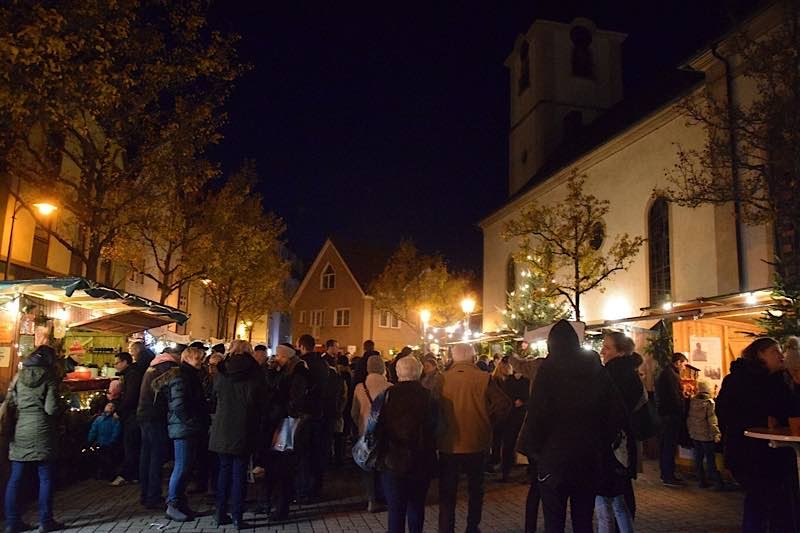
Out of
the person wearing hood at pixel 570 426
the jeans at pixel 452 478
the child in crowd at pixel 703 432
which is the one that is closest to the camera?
the person wearing hood at pixel 570 426

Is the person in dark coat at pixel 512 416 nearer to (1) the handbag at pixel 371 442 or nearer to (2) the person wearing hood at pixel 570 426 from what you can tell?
(1) the handbag at pixel 371 442

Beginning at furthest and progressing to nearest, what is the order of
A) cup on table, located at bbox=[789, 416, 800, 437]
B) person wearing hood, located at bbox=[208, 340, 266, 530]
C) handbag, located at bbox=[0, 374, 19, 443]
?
person wearing hood, located at bbox=[208, 340, 266, 530], handbag, located at bbox=[0, 374, 19, 443], cup on table, located at bbox=[789, 416, 800, 437]

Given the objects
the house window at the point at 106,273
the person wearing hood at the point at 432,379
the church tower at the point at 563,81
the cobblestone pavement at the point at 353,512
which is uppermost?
the church tower at the point at 563,81

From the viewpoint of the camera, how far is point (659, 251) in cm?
2158

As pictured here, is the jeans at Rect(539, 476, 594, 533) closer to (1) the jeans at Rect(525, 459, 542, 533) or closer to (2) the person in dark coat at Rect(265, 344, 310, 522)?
(1) the jeans at Rect(525, 459, 542, 533)

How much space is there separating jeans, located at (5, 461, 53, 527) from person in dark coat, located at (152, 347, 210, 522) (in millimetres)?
1239

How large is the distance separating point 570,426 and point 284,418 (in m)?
4.03

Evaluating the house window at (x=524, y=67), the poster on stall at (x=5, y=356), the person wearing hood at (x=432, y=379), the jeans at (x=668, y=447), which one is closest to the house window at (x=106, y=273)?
the poster on stall at (x=5, y=356)

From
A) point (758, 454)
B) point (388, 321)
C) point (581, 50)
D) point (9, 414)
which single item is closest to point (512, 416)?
point (758, 454)

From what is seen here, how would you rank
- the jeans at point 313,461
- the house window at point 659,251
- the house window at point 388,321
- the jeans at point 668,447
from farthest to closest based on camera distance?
the house window at point 388,321 → the house window at point 659,251 → the jeans at point 668,447 → the jeans at point 313,461

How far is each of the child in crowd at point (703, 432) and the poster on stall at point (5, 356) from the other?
11.2m

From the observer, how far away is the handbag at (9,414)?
21.4ft

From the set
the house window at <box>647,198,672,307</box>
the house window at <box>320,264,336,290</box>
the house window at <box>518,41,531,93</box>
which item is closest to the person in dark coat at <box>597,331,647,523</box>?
the house window at <box>647,198,672,307</box>

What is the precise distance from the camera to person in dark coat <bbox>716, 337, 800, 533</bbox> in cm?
546
